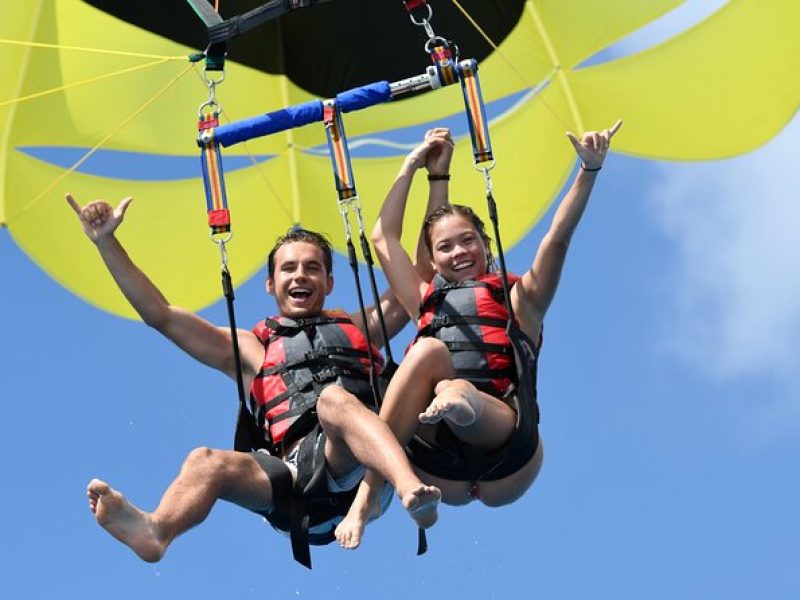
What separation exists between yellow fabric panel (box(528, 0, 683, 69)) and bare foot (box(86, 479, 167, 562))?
3.17 m

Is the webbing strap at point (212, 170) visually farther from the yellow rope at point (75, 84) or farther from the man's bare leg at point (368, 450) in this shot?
the yellow rope at point (75, 84)

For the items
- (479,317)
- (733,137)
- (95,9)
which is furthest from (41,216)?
(733,137)

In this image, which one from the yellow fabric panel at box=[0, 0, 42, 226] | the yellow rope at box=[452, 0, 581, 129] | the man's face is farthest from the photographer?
the yellow rope at box=[452, 0, 581, 129]

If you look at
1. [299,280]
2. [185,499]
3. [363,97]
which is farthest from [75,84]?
[185,499]

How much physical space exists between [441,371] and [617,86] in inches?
90.0

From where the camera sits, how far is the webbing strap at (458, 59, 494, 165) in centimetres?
588

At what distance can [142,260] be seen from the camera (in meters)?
7.76

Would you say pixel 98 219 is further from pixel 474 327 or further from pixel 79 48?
pixel 474 327

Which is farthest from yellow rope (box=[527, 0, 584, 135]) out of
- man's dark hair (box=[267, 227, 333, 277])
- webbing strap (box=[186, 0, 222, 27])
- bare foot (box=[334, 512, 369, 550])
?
bare foot (box=[334, 512, 369, 550])

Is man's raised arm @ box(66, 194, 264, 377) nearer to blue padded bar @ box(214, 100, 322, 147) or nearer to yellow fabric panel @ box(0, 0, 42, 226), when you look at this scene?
blue padded bar @ box(214, 100, 322, 147)

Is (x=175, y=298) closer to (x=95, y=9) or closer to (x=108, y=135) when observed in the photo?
(x=108, y=135)

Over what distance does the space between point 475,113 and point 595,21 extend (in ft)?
5.50

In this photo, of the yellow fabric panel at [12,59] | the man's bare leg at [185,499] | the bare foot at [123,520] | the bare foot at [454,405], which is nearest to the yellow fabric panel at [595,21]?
the yellow fabric panel at [12,59]

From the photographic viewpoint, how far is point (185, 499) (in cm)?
545
